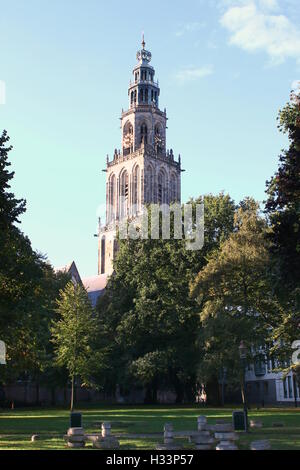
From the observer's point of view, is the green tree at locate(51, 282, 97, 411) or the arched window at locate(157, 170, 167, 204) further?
the arched window at locate(157, 170, 167, 204)

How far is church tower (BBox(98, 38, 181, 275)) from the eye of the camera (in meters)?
124

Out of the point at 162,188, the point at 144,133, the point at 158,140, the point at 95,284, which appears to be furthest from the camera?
the point at 158,140

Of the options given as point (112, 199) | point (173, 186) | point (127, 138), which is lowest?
point (112, 199)

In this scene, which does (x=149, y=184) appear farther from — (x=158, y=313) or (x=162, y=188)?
(x=158, y=313)

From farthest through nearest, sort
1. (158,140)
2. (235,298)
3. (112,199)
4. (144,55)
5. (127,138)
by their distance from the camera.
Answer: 1. (144,55)
2. (127,138)
3. (158,140)
4. (112,199)
5. (235,298)

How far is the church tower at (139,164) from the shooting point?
12362 cm

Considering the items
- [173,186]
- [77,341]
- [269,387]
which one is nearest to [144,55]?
[173,186]

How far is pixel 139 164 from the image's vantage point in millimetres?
124312

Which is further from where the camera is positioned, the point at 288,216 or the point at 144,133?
the point at 144,133

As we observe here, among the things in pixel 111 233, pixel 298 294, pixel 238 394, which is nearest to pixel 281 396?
pixel 238 394

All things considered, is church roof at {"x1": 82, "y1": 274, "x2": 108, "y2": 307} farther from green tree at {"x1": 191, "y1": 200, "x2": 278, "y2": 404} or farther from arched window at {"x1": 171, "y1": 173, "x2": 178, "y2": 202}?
green tree at {"x1": 191, "y1": 200, "x2": 278, "y2": 404}

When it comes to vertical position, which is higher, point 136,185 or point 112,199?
point 136,185

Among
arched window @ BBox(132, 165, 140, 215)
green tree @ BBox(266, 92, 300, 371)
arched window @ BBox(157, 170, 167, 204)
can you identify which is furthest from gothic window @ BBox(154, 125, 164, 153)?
green tree @ BBox(266, 92, 300, 371)
